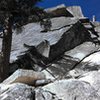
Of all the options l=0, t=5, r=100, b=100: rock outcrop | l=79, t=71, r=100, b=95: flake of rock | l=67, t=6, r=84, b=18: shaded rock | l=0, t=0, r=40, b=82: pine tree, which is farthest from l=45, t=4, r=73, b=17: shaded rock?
l=79, t=71, r=100, b=95: flake of rock

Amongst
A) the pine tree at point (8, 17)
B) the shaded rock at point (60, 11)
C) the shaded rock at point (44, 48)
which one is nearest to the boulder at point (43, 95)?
the pine tree at point (8, 17)

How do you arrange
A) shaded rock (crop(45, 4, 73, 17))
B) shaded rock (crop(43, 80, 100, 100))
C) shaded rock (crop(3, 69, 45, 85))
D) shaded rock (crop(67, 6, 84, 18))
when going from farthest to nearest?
shaded rock (crop(67, 6, 84, 18)) → shaded rock (crop(45, 4, 73, 17)) → shaded rock (crop(3, 69, 45, 85)) → shaded rock (crop(43, 80, 100, 100))

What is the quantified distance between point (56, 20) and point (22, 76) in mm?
12138

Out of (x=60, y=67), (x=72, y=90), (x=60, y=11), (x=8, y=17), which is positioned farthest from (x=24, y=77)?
(x=60, y=11)

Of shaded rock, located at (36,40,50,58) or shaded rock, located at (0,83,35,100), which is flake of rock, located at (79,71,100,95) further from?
shaded rock, located at (36,40,50,58)

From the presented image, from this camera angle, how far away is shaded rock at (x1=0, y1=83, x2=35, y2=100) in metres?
13.9

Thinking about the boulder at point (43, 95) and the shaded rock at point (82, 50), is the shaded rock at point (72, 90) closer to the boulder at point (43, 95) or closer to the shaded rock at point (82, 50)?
the boulder at point (43, 95)

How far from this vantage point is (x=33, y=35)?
86.0 ft

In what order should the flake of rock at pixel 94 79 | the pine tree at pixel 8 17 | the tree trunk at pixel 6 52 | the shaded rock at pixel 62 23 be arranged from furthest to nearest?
the shaded rock at pixel 62 23
the pine tree at pixel 8 17
the tree trunk at pixel 6 52
the flake of rock at pixel 94 79

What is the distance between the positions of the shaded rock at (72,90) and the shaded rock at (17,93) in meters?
0.94

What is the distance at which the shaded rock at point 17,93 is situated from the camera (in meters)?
13.9

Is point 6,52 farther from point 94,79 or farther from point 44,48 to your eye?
point 94,79

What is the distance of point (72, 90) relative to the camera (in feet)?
48.5

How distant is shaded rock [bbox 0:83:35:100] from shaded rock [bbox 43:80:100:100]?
3.08ft
